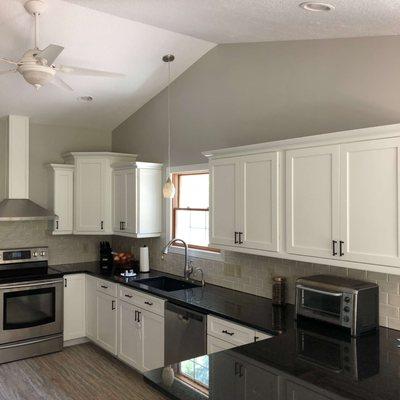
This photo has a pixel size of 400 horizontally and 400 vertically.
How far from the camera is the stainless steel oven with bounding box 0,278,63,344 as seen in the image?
4.62m

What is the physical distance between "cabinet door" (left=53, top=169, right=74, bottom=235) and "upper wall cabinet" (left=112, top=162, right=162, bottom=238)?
2.40ft

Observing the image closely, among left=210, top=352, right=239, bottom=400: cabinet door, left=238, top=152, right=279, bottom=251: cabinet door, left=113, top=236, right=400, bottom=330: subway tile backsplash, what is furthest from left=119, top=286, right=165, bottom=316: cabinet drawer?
left=210, top=352, right=239, bottom=400: cabinet door

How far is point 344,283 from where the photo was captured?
2762 millimetres

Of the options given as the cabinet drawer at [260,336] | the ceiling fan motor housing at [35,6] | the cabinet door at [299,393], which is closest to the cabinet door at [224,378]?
the cabinet door at [299,393]

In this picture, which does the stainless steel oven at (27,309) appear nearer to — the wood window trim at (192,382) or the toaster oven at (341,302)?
the toaster oven at (341,302)

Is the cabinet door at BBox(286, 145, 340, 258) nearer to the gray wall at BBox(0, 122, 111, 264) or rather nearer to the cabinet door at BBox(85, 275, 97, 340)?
the cabinet door at BBox(85, 275, 97, 340)

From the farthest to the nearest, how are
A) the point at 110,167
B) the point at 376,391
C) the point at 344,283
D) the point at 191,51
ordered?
the point at 110,167
the point at 191,51
the point at 344,283
the point at 376,391

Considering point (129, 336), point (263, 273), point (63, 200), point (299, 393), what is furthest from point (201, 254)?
point (299, 393)

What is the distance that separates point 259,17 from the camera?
283 cm

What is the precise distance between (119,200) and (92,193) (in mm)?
405

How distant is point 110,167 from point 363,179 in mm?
3609

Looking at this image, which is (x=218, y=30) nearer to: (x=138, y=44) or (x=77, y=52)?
(x=138, y=44)

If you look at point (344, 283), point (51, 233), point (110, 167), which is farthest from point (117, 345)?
point (344, 283)

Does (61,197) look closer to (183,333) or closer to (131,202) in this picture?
(131,202)
